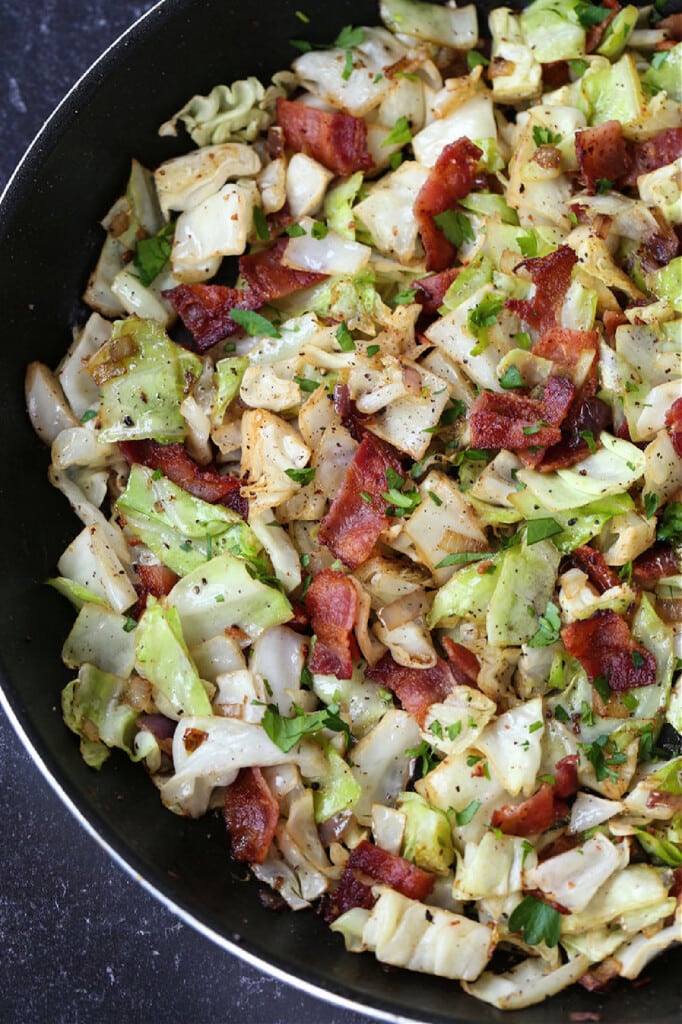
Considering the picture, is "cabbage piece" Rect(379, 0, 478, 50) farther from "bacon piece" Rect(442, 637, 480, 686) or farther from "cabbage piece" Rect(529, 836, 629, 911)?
"cabbage piece" Rect(529, 836, 629, 911)

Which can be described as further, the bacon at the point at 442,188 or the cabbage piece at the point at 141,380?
the bacon at the point at 442,188

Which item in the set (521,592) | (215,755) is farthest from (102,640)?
(521,592)

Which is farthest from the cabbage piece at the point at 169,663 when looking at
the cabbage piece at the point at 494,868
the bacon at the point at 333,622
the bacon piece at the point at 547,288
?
the bacon piece at the point at 547,288

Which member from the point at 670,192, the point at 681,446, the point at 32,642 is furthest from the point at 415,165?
the point at 32,642

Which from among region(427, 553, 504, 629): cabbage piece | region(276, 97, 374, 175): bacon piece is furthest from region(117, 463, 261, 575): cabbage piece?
region(276, 97, 374, 175): bacon piece

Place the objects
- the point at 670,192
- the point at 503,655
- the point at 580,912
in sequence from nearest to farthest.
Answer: the point at 580,912, the point at 503,655, the point at 670,192

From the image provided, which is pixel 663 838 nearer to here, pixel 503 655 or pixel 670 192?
pixel 503 655

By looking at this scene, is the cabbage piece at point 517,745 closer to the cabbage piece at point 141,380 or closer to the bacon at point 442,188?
the cabbage piece at point 141,380
